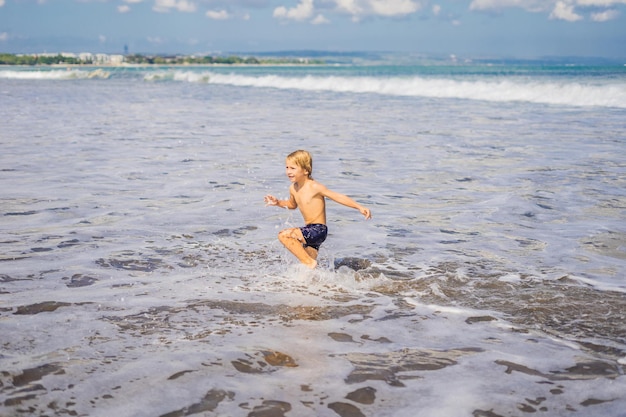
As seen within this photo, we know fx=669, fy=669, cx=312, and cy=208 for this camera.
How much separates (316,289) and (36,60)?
16271 centimetres

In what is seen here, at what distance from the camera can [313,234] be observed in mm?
5883

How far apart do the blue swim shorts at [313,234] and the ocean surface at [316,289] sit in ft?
0.78

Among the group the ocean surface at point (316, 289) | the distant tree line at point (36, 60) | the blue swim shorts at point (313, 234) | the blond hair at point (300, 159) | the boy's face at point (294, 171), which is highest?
the distant tree line at point (36, 60)

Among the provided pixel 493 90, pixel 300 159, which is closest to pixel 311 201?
pixel 300 159

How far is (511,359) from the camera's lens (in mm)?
3824

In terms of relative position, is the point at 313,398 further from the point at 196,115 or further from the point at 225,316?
the point at 196,115

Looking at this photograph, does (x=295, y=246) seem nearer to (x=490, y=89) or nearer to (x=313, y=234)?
(x=313, y=234)

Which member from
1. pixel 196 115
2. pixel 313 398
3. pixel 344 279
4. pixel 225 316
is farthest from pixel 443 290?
pixel 196 115

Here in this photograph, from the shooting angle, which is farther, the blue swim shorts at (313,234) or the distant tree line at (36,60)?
the distant tree line at (36,60)

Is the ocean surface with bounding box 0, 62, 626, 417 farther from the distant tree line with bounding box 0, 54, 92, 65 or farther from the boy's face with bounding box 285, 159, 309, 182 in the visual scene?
the distant tree line with bounding box 0, 54, 92, 65

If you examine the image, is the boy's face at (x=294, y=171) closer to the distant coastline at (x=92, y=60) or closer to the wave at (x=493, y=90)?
the wave at (x=493, y=90)

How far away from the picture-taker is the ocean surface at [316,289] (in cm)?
341

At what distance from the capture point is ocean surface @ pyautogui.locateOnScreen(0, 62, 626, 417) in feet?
11.2

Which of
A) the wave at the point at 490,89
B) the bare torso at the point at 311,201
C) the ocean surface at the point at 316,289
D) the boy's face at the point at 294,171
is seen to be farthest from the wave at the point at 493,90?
the boy's face at the point at 294,171
